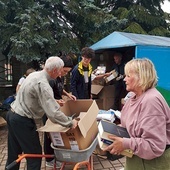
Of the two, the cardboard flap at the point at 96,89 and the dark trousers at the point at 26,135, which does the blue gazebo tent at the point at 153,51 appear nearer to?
the cardboard flap at the point at 96,89

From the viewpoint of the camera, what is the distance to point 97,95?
17.8 feet

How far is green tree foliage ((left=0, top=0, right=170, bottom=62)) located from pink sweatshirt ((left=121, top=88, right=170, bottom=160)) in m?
4.33

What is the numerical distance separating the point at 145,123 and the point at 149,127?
0.03 meters

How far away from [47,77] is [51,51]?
3.60 meters

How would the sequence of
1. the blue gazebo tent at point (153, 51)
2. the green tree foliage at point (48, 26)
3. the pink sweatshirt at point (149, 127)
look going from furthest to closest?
the green tree foliage at point (48, 26) < the blue gazebo tent at point (153, 51) < the pink sweatshirt at point (149, 127)

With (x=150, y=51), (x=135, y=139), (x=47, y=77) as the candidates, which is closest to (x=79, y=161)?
(x=47, y=77)

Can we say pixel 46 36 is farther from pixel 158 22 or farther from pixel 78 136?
pixel 158 22

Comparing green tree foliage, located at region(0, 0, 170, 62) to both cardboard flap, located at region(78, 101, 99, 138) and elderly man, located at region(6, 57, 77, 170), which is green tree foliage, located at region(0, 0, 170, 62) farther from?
cardboard flap, located at region(78, 101, 99, 138)

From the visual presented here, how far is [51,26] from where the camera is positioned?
6.09 m

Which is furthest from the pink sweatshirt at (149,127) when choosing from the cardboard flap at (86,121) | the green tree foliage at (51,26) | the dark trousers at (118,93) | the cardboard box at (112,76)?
the green tree foliage at (51,26)

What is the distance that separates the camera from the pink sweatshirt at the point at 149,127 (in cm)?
127

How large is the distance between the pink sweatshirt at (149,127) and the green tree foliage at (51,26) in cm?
433

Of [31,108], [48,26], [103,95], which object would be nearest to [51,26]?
[48,26]

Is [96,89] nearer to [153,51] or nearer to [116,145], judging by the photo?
[153,51]
